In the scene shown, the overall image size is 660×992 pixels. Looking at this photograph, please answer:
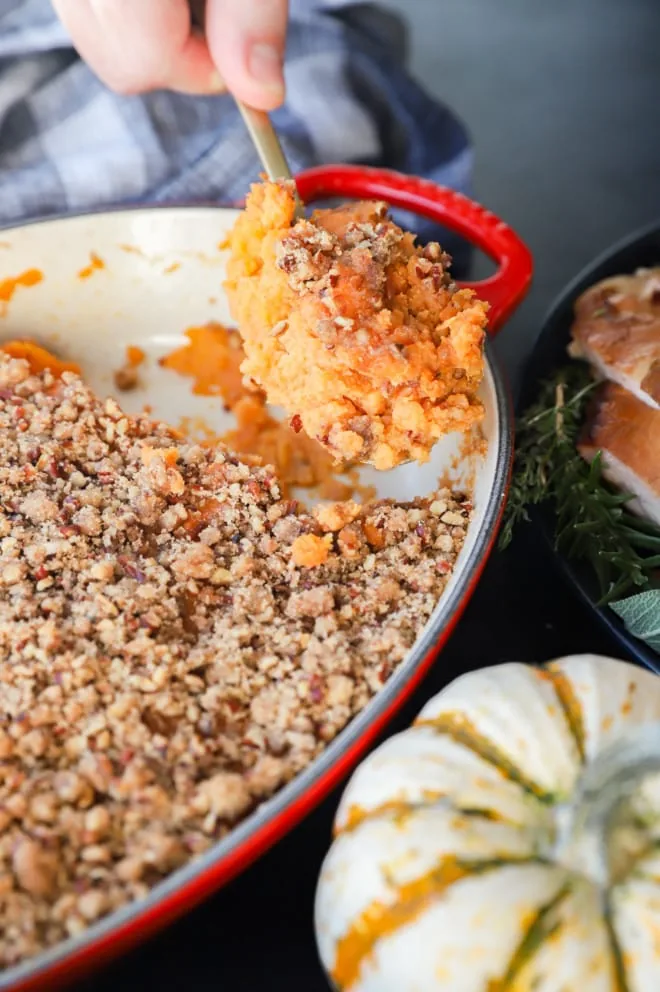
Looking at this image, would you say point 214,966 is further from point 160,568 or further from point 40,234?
point 40,234

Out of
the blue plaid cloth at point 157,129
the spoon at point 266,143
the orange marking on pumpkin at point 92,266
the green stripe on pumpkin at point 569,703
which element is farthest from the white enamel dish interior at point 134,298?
the green stripe on pumpkin at point 569,703

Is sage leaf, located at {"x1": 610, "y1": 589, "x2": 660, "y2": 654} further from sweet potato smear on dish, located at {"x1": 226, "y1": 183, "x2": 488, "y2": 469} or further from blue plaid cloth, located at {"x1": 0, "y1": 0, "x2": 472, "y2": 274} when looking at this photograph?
blue plaid cloth, located at {"x1": 0, "y1": 0, "x2": 472, "y2": 274}

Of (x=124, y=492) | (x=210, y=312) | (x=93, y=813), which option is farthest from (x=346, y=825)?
(x=210, y=312)

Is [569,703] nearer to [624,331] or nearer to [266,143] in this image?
[624,331]

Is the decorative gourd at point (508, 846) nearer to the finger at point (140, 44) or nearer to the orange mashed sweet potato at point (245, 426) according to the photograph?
the orange mashed sweet potato at point (245, 426)

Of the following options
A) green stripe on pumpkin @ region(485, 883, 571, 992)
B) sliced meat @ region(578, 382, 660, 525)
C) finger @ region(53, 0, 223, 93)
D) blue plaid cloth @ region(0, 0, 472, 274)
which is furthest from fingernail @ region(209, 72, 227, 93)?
green stripe on pumpkin @ region(485, 883, 571, 992)

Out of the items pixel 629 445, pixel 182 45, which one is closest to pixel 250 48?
pixel 182 45
